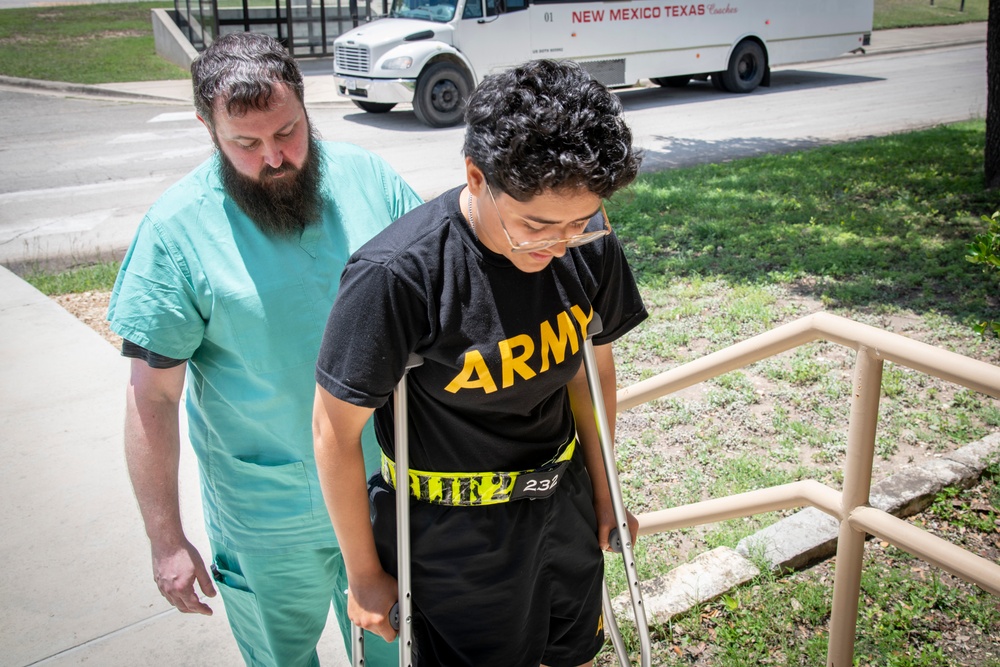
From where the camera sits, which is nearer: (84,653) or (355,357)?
(355,357)

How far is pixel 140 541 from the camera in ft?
13.0

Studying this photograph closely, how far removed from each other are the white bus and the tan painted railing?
9.98 metres

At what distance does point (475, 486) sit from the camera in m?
1.82

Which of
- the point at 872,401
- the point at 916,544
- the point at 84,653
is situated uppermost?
the point at 872,401

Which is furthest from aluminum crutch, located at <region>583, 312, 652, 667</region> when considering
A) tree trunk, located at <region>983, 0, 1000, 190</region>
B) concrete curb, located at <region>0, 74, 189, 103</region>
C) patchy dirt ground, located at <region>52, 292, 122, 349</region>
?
concrete curb, located at <region>0, 74, 189, 103</region>

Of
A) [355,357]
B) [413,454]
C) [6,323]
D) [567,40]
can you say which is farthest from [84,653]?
[567,40]

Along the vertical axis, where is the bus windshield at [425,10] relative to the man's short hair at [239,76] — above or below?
above

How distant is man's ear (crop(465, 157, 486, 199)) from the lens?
1616 millimetres

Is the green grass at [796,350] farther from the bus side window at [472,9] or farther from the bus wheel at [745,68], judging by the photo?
the bus wheel at [745,68]

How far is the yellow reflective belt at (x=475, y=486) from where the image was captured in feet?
5.98

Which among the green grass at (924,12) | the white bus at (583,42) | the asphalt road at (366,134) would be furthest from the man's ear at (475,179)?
the green grass at (924,12)

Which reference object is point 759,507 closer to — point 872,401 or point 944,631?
point 872,401

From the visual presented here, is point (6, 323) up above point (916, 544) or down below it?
below

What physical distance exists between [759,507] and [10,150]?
42.5 feet
